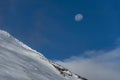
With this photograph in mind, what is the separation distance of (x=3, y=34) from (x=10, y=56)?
13.9m

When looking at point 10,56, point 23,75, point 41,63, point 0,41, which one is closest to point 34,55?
point 41,63

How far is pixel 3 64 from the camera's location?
3706 cm

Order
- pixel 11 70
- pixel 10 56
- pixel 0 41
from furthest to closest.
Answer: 1. pixel 0 41
2. pixel 10 56
3. pixel 11 70

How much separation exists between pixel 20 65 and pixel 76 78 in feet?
64.3

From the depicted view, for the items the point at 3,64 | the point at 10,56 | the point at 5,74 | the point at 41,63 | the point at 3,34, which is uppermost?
the point at 3,34

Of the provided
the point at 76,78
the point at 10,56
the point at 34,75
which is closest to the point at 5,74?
the point at 34,75

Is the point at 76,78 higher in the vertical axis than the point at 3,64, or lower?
higher

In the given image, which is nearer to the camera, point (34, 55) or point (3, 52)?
point (3, 52)

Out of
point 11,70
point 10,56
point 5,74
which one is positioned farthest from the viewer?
point 10,56

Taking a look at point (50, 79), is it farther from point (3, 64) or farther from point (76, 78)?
point (76, 78)

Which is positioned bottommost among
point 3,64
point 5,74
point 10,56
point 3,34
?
point 5,74

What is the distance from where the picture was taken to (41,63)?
53.2m

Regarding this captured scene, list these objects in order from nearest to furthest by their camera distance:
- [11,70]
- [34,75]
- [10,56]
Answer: [11,70], [34,75], [10,56]

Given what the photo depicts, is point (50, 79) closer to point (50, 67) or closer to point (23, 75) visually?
point (23, 75)
